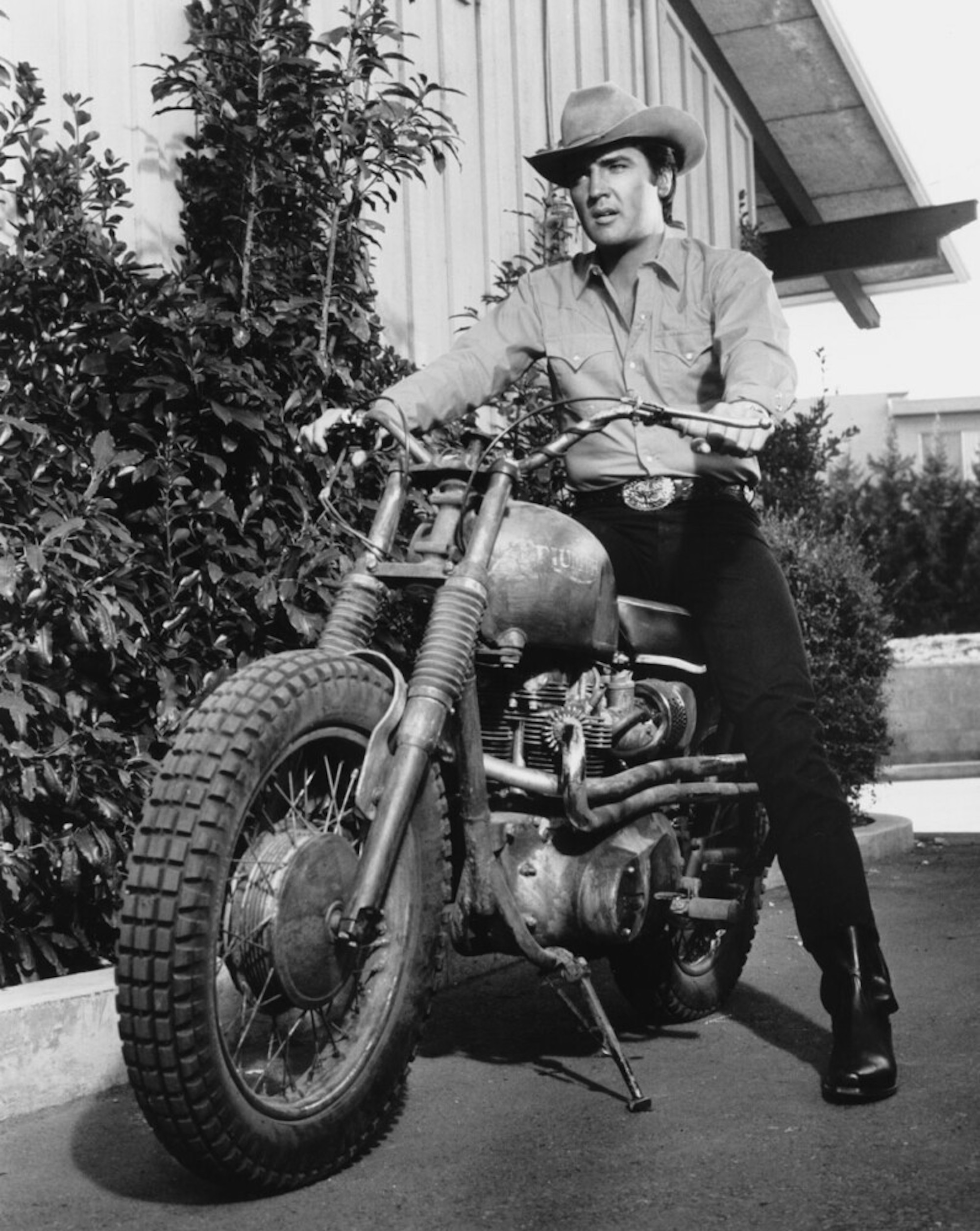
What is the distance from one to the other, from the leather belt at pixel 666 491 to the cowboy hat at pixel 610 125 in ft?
2.63

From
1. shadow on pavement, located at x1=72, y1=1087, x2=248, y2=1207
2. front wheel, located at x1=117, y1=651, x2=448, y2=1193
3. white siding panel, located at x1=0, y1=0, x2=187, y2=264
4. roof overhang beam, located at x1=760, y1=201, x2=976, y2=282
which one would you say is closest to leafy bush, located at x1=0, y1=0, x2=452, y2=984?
white siding panel, located at x1=0, y1=0, x2=187, y2=264

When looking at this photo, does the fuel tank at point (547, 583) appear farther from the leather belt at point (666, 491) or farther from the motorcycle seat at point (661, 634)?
the leather belt at point (666, 491)

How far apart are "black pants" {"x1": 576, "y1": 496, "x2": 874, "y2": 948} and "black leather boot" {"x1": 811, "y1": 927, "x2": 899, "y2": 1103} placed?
48 mm

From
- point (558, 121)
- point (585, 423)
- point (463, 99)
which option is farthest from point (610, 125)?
point (558, 121)

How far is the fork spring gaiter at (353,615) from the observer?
3.36 meters

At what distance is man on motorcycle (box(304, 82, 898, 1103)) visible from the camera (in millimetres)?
3809

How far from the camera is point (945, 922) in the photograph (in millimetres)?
6000

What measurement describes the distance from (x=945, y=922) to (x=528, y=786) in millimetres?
2841

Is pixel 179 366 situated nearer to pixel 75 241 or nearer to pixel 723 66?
pixel 75 241

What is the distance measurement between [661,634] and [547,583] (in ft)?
1.74

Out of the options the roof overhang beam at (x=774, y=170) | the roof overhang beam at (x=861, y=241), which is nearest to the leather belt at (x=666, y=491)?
the roof overhang beam at (x=774, y=170)

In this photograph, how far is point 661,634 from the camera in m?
4.04

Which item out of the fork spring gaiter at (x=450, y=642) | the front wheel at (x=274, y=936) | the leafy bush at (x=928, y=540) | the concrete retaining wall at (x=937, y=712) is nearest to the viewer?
the front wheel at (x=274, y=936)

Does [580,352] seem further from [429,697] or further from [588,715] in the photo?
[429,697]
